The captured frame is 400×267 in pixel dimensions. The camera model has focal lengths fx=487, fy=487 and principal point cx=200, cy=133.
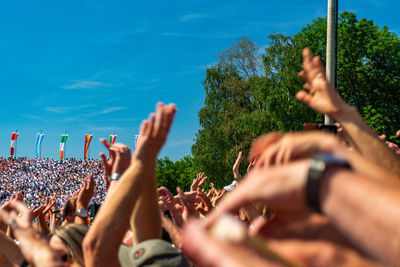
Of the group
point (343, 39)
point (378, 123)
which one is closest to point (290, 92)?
point (343, 39)

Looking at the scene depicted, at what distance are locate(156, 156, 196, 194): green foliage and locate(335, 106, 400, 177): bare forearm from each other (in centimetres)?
5893

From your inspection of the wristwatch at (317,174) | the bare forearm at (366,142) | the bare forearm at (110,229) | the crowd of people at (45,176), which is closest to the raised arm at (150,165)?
the bare forearm at (110,229)

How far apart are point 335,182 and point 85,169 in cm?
5661

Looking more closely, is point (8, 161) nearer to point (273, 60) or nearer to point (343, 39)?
point (273, 60)

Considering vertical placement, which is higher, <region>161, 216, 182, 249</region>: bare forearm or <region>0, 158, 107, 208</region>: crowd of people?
<region>0, 158, 107, 208</region>: crowd of people

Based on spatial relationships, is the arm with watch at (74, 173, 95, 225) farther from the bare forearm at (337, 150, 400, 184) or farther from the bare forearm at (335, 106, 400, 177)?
the bare forearm at (337, 150, 400, 184)

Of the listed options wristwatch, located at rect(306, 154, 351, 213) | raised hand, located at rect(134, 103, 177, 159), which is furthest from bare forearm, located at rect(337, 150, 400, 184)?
raised hand, located at rect(134, 103, 177, 159)

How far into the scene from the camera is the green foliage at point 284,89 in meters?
21.2

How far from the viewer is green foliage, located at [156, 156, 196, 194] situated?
6285 centimetres

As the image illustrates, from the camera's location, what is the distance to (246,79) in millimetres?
32938

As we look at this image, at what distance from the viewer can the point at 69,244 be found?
2.31m

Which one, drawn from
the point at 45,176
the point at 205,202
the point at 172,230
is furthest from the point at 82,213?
the point at 45,176

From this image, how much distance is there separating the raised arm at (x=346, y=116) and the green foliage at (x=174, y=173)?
58785 mm

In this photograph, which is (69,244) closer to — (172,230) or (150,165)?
(150,165)
